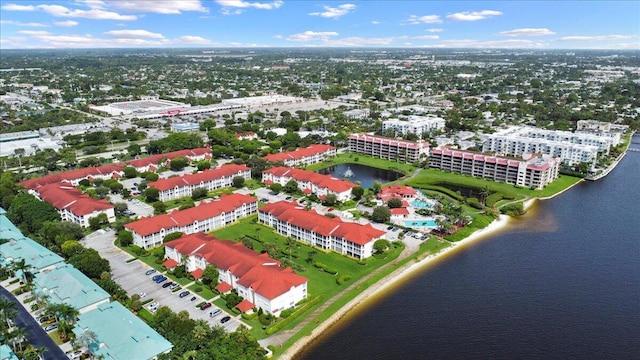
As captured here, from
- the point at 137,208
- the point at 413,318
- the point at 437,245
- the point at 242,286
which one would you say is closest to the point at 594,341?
the point at 413,318

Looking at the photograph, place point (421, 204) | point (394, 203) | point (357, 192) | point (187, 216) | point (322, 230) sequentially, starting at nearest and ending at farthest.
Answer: point (322, 230)
point (187, 216)
point (394, 203)
point (421, 204)
point (357, 192)

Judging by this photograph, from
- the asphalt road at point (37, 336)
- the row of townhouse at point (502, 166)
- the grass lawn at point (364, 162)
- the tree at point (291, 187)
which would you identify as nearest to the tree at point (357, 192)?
the tree at point (291, 187)

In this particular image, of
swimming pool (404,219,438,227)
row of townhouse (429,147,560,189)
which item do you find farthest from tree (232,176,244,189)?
row of townhouse (429,147,560,189)

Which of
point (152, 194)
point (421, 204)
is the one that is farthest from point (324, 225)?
point (152, 194)

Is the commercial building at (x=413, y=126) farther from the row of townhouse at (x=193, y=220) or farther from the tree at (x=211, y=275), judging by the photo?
the tree at (x=211, y=275)

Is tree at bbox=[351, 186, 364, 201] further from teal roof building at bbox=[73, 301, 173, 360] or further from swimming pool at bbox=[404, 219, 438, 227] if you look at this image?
teal roof building at bbox=[73, 301, 173, 360]

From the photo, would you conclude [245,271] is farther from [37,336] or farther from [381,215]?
[381,215]
